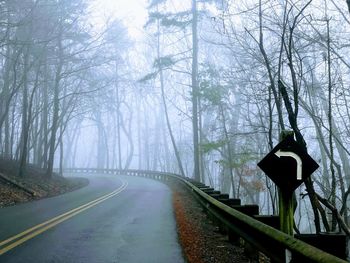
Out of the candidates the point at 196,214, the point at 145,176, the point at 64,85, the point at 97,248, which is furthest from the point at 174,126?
the point at 97,248

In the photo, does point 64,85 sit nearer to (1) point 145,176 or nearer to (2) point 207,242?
(1) point 145,176

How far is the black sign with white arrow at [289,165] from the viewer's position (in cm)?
444

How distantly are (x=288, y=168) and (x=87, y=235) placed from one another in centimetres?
590

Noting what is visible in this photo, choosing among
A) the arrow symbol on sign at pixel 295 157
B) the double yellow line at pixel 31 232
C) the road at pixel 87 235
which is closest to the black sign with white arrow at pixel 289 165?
the arrow symbol on sign at pixel 295 157

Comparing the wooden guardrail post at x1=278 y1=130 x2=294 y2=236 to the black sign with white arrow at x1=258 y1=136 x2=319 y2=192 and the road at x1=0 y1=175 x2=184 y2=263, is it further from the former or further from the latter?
the road at x1=0 y1=175 x2=184 y2=263

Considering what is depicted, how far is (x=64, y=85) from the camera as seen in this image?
34938 millimetres

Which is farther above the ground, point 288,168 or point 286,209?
point 288,168

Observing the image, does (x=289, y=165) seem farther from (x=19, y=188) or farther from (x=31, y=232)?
(x=19, y=188)

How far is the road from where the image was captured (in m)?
7.06

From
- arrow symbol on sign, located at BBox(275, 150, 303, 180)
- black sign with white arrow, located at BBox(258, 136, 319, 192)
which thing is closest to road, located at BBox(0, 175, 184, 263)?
black sign with white arrow, located at BBox(258, 136, 319, 192)

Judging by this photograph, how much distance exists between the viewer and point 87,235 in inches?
362

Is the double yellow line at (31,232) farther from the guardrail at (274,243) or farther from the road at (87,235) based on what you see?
the guardrail at (274,243)

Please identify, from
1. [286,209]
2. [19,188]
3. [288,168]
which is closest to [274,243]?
[286,209]

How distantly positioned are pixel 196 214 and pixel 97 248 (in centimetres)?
586
